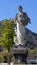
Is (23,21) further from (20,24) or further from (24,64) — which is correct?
(24,64)

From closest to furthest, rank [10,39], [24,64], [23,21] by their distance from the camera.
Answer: [24,64]
[23,21]
[10,39]

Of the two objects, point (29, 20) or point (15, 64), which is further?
point (29, 20)

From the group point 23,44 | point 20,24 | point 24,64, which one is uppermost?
point 20,24

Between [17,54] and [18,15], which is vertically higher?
[18,15]

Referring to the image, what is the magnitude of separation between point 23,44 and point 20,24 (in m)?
1.01

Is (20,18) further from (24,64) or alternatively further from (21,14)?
(24,64)

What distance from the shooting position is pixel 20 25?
13.8 m

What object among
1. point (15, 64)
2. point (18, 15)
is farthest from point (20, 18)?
point (15, 64)

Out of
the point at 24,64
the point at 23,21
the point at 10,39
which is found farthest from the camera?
the point at 10,39

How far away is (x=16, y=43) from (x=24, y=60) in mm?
873

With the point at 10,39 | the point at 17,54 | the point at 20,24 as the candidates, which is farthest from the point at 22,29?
the point at 10,39

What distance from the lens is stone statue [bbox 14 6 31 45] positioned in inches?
531

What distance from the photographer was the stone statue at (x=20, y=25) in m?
13.5

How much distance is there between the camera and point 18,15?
1410 centimetres
